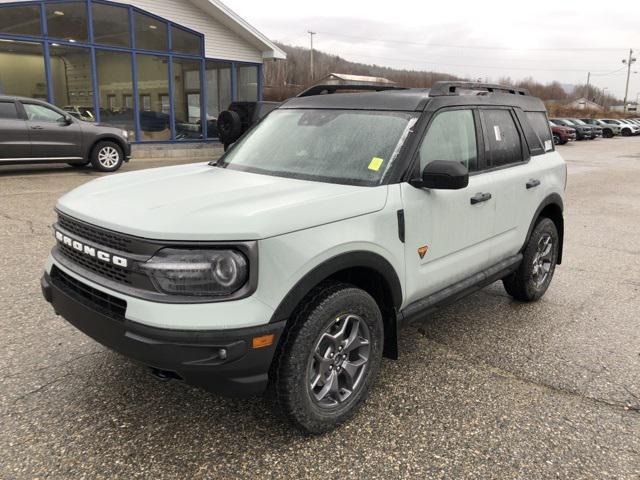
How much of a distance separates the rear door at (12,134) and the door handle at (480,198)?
34.8 ft

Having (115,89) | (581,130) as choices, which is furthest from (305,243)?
(581,130)

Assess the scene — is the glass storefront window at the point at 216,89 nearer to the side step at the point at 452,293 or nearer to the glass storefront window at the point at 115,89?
the glass storefront window at the point at 115,89

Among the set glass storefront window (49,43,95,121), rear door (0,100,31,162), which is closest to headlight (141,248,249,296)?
rear door (0,100,31,162)

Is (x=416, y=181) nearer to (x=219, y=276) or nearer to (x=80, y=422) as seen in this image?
(x=219, y=276)

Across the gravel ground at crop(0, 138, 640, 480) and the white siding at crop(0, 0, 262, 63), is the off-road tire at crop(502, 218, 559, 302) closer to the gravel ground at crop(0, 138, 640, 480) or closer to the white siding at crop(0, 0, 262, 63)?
the gravel ground at crop(0, 138, 640, 480)

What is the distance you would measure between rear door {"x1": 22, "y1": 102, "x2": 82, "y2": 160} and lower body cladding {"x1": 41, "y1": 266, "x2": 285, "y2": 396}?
10348 mm

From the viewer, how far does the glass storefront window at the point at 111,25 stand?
51.6 ft

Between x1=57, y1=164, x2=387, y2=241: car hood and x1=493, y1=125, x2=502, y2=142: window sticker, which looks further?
x1=493, y1=125, x2=502, y2=142: window sticker

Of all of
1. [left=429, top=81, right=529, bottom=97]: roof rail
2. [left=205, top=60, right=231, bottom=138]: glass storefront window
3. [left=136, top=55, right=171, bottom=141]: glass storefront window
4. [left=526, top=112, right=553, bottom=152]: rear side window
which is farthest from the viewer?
[left=205, top=60, right=231, bottom=138]: glass storefront window

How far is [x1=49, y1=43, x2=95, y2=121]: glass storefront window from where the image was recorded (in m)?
15.3

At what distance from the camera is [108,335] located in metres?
2.42

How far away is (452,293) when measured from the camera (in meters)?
3.45

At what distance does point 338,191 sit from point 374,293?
64cm

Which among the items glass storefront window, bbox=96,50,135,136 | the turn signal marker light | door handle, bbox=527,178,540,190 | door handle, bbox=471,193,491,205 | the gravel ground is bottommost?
the gravel ground
